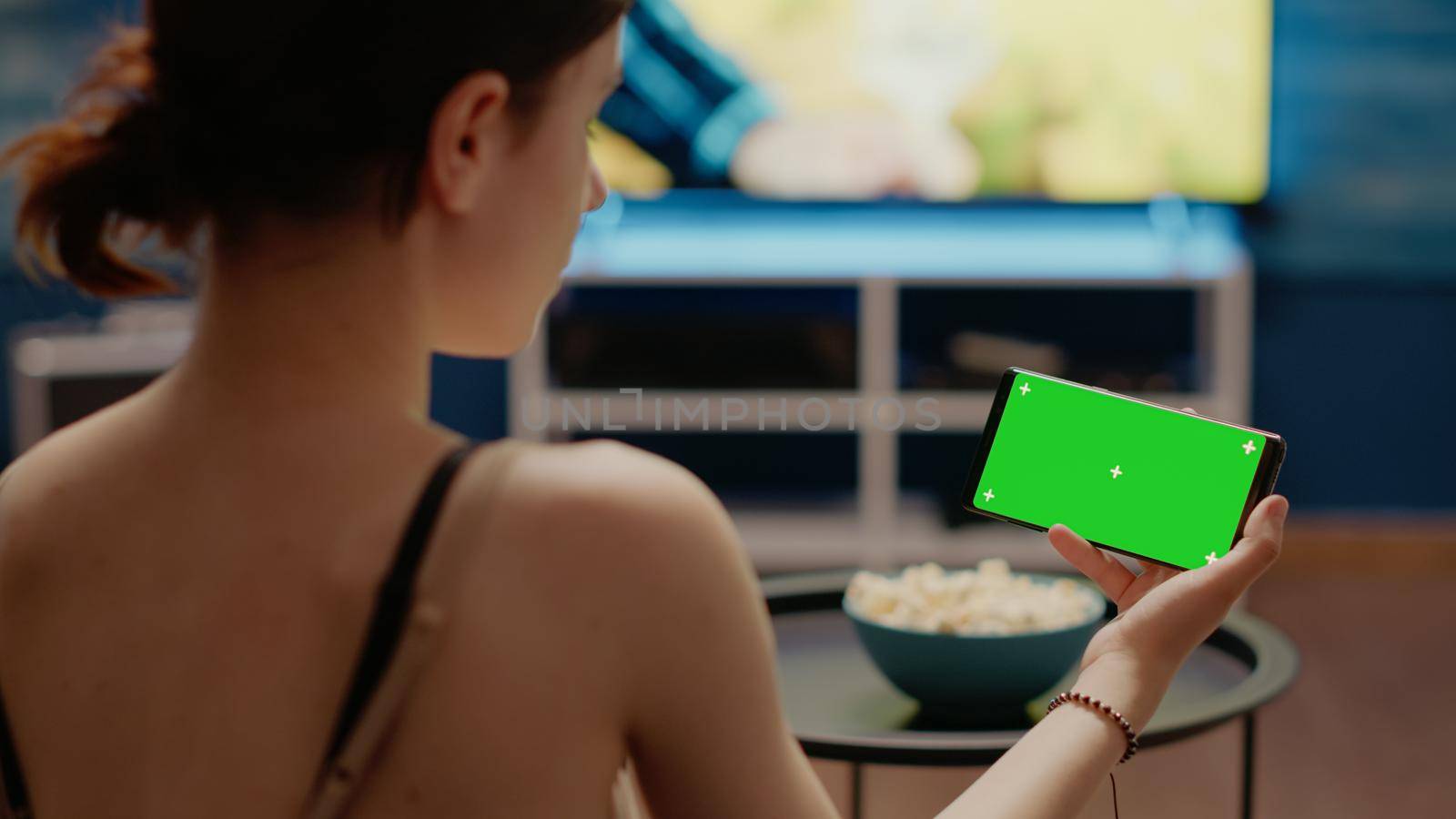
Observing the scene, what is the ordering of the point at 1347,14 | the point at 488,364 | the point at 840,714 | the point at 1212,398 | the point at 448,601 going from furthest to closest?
the point at 488,364, the point at 1347,14, the point at 1212,398, the point at 840,714, the point at 448,601

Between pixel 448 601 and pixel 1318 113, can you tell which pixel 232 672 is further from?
pixel 1318 113

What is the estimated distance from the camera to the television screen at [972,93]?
3223 millimetres

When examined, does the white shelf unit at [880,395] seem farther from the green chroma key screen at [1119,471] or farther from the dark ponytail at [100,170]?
the dark ponytail at [100,170]

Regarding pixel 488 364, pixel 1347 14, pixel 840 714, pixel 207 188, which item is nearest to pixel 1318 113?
pixel 1347 14

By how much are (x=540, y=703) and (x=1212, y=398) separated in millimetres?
2784

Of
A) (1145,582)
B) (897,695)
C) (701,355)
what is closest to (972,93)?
(701,355)

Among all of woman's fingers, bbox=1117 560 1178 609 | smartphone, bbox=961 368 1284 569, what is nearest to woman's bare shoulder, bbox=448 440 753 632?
woman's fingers, bbox=1117 560 1178 609

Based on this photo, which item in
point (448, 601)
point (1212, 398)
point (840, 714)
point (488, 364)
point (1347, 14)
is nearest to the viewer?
point (448, 601)

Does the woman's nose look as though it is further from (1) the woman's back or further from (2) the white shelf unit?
(2) the white shelf unit

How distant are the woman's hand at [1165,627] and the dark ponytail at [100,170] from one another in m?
0.48

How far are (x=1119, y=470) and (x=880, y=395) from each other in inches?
86.8

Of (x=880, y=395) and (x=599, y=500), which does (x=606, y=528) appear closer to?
(x=599, y=500)

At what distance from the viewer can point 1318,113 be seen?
3408mm

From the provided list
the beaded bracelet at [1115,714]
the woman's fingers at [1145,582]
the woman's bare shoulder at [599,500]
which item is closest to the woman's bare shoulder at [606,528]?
the woman's bare shoulder at [599,500]
